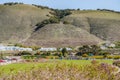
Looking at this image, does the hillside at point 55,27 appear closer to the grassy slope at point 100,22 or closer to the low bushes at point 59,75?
the grassy slope at point 100,22

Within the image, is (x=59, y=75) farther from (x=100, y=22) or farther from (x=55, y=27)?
(x=100, y=22)

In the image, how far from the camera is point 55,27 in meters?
147

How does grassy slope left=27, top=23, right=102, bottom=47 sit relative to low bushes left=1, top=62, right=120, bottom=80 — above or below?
below

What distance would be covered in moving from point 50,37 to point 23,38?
10817mm

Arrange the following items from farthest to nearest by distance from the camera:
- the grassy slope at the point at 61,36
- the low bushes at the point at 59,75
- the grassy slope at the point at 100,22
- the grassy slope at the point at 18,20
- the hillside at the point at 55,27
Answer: the grassy slope at the point at 100,22 → the grassy slope at the point at 18,20 → the hillside at the point at 55,27 → the grassy slope at the point at 61,36 → the low bushes at the point at 59,75

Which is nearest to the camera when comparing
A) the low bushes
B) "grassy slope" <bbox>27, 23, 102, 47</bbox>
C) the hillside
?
the low bushes

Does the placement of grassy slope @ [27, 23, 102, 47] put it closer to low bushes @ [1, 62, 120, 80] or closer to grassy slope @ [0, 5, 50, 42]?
grassy slope @ [0, 5, 50, 42]

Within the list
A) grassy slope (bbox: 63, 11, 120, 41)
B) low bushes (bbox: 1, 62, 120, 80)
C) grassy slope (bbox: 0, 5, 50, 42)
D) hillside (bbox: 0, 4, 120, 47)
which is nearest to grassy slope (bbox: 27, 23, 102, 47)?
hillside (bbox: 0, 4, 120, 47)

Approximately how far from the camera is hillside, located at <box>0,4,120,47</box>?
135750 mm

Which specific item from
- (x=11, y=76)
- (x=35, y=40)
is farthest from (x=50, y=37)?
(x=11, y=76)

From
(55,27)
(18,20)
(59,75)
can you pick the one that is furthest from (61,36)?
(59,75)

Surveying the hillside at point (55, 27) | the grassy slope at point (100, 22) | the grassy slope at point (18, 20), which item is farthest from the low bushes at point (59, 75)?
the grassy slope at point (100, 22)

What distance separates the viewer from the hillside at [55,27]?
13575 centimetres

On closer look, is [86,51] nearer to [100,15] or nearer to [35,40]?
[35,40]
